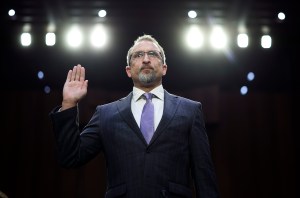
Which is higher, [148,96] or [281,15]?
[281,15]

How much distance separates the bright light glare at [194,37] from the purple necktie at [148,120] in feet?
12.0

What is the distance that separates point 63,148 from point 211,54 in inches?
163

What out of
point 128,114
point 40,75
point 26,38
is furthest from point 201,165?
point 40,75

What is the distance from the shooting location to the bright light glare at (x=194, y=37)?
5.25 meters

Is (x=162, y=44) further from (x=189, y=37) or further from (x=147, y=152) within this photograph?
(x=147, y=152)

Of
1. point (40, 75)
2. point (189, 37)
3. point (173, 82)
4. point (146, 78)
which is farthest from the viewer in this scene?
point (40, 75)

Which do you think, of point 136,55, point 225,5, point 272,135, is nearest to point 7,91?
point 225,5

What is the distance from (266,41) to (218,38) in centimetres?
69

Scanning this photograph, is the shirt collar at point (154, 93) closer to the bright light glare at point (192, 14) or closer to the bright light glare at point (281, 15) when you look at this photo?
the bright light glare at point (192, 14)

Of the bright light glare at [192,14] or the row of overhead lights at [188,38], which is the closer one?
the bright light glare at [192,14]

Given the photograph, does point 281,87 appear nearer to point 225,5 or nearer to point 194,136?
point 225,5

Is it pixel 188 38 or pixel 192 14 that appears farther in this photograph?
pixel 188 38

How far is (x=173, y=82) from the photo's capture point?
575 centimetres

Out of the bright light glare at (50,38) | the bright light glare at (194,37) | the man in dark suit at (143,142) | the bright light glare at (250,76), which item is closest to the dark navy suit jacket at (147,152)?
the man in dark suit at (143,142)
